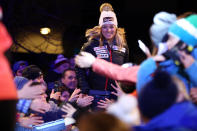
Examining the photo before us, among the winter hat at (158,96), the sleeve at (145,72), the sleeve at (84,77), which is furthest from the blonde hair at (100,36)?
the winter hat at (158,96)

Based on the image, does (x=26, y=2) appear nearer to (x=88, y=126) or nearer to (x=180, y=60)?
(x=180, y=60)

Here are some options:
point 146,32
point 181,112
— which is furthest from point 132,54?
point 181,112

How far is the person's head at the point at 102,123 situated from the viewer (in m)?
1.46

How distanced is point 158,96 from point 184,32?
68 cm

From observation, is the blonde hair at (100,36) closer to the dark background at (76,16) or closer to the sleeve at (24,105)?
the sleeve at (24,105)

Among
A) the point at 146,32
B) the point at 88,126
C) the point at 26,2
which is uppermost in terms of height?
the point at 26,2

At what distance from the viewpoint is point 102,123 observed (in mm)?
1471

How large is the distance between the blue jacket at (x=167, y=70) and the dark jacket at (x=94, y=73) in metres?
1.39

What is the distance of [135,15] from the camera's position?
261 inches

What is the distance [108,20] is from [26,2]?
295 centimetres

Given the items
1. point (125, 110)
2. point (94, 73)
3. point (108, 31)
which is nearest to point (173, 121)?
point (125, 110)

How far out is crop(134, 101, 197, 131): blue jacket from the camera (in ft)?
5.54

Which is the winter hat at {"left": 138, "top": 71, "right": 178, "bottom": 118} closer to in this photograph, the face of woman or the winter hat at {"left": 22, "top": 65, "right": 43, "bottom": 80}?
the winter hat at {"left": 22, "top": 65, "right": 43, "bottom": 80}

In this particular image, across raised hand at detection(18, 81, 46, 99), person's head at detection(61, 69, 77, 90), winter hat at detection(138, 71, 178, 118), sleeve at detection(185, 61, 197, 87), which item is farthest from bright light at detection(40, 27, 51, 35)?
winter hat at detection(138, 71, 178, 118)
